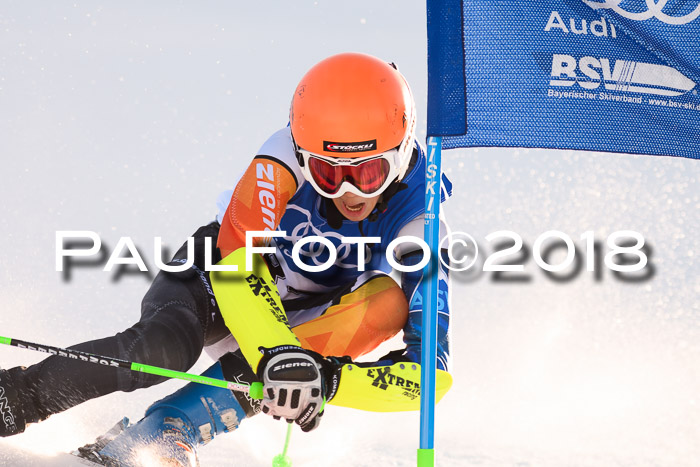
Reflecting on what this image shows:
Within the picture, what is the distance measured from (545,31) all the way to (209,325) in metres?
2.17

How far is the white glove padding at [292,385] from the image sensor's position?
362 centimetres

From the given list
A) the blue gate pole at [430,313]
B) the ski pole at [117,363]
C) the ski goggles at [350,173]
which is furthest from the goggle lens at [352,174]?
the ski pole at [117,363]

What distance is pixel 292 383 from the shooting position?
3621 mm

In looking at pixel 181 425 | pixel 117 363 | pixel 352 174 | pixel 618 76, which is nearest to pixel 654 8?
pixel 618 76

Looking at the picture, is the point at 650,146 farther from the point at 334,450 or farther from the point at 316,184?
the point at 334,450

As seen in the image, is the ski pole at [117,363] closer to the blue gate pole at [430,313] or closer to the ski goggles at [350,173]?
the blue gate pole at [430,313]

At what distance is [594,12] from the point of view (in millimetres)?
3762

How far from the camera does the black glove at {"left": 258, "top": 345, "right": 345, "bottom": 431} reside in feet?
11.9

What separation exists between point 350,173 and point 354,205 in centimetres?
30

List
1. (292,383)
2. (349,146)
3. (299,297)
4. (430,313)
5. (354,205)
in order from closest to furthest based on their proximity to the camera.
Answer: (292,383) < (430,313) < (349,146) < (354,205) < (299,297)

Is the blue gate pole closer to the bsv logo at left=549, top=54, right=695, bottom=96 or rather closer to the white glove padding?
the white glove padding

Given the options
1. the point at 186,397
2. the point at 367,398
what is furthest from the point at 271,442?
the point at 367,398

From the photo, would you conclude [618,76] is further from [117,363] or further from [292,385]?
[117,363]

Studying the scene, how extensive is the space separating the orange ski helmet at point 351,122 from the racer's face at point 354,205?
0.12 meters
